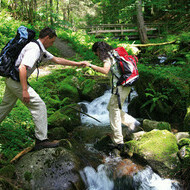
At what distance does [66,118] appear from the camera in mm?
5641

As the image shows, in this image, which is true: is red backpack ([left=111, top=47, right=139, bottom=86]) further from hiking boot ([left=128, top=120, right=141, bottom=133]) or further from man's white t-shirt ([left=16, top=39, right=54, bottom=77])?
hiking boot ([left=128, top=120, right=141, bottom=133])

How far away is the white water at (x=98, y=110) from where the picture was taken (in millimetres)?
6688

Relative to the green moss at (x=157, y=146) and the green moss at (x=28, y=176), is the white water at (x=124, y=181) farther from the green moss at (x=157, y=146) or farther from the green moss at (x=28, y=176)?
the green moss at (x=28, y=176)

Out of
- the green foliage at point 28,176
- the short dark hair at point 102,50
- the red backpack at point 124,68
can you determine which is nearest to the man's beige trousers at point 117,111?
the red backpack at point 124,68

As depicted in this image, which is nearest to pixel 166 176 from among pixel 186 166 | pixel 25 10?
pixel 186 166

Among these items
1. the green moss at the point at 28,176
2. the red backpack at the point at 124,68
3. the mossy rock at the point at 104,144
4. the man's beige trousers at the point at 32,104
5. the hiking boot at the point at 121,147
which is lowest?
the mossy rock at the point at 104,144

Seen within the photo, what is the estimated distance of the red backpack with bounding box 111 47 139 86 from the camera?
12.8 ft

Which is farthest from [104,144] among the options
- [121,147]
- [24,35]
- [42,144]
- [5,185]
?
[24,35]

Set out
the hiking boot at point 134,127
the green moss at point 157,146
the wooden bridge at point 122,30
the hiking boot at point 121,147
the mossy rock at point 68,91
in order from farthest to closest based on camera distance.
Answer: the wooden bridge at point 122,30 < the mossy rock at point 68,91 < the hiking boot at point 134,127 < the hiking boot at point 121,147 < the green moss at point 157,146

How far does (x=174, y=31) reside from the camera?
18.5 m

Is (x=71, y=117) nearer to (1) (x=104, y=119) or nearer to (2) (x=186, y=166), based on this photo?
(1) (x=104, y=119)

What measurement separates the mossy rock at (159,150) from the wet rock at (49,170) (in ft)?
5.32

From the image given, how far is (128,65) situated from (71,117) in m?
3.04

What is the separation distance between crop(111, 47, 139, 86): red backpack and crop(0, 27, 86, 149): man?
4.50ft
